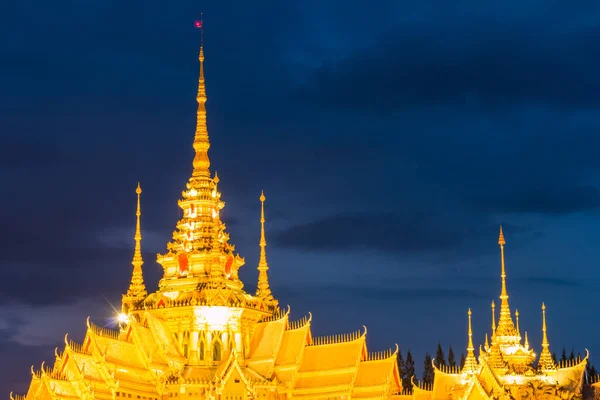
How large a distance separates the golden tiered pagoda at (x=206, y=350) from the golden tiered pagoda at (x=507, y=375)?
3.25 m

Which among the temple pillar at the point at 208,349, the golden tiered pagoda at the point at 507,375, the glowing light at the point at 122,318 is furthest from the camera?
the glowing light at the point at 122,318

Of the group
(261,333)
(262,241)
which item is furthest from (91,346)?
(262,241)

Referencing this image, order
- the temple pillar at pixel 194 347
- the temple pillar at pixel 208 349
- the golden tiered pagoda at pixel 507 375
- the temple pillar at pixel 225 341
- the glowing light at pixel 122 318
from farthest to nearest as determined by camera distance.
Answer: the glowing light at pixel 122 318 → the temple pillar at pixel 225 341 → the temple pillar at pixel 208 349 → the temple pillar at pixel 194 347 → the golden tiered pagoda at pixel 507 375

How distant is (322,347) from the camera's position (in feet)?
216

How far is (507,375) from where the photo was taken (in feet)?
198

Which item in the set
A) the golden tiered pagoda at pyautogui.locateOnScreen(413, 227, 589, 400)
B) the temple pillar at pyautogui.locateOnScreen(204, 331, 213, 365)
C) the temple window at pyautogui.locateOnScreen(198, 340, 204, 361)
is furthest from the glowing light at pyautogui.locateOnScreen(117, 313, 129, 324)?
the golden tiered pagoda at pyautogui.locateOnScreen(413, 227, 589, 400)

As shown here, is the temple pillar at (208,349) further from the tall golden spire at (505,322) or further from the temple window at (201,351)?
the tall golden spire at (505,322)

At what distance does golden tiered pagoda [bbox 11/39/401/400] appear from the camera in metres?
61.3

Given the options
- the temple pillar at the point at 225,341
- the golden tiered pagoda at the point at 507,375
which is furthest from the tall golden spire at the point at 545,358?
the temple pillar at the point at 225,341

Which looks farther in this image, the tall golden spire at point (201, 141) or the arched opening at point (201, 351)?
the tall golden spire at point (201, 141)

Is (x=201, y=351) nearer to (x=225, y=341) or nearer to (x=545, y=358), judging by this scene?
(x=225, y=341)

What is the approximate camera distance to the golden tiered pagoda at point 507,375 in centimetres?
5997

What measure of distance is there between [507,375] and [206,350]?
14147 mm

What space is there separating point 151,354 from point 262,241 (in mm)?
14016
